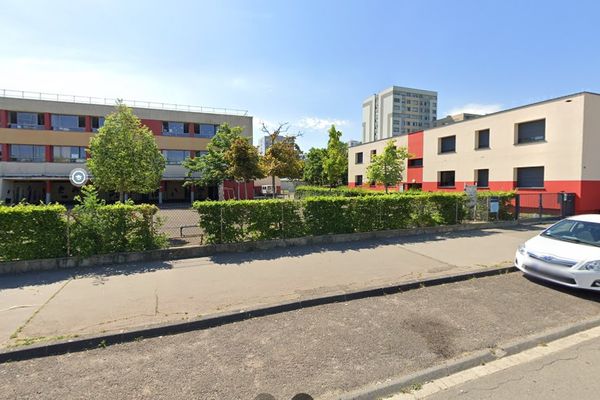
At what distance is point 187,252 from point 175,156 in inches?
1069

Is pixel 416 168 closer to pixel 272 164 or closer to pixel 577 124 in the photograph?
pixel 577 124

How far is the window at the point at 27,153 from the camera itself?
28062mm

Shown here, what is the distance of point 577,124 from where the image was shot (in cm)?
1598

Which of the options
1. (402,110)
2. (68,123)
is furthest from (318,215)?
(402,110)

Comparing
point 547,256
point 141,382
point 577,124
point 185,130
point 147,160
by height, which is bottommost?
point 141,382

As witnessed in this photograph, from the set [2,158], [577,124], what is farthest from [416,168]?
[2,158]

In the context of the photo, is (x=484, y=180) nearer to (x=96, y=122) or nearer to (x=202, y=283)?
(x=202, y=283)

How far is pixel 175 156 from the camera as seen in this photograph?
3247cm

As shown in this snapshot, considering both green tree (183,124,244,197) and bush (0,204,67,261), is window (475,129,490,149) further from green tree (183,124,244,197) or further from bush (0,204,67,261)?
bush (0,204,67,261)

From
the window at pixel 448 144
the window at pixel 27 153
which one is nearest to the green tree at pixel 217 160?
the window at pixel 27 153

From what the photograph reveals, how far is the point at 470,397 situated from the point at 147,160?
559 inches

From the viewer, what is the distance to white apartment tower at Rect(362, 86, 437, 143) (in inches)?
4173

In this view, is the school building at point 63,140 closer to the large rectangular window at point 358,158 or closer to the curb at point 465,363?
the large rectangular window at point 358,158

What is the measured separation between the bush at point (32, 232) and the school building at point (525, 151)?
71.3 feet
